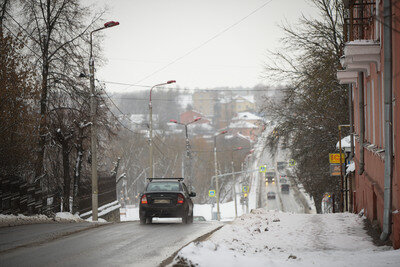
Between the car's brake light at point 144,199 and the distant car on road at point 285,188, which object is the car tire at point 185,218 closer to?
the car's brake light at point 144,199

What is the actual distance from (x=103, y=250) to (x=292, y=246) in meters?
3.59

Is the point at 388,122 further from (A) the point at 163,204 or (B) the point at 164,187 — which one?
(B) the point at 164,187

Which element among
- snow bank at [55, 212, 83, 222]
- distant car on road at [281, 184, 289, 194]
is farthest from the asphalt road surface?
distant car on road at [281, 184, 289, 194]

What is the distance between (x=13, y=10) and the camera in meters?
23.8

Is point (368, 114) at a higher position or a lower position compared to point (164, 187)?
higher

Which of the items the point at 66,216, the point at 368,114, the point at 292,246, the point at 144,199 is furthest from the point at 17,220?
the point at 368,114

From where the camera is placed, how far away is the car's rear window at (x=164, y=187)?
18.0 m

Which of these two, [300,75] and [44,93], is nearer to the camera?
[44,93]

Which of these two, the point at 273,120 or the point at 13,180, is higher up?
the point at 273,120

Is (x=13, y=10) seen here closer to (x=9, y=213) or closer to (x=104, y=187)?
(x=9, y=213)

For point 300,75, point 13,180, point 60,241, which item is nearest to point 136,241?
point 60,241

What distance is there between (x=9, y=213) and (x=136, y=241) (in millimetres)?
10283

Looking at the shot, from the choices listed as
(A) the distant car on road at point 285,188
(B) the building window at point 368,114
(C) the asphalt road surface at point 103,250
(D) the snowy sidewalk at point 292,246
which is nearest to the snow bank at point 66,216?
(C) the asphalt road surface at point 103,250

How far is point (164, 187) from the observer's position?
18141 mm
